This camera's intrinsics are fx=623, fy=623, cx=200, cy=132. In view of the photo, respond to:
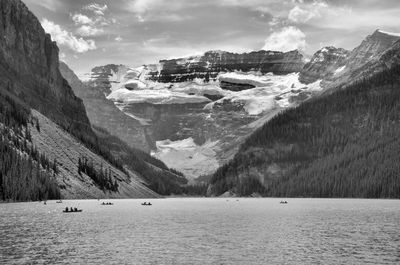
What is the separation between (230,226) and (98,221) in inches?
1259

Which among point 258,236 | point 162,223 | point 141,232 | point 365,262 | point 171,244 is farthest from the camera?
point 162,223

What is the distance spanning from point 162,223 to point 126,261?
2281 inches

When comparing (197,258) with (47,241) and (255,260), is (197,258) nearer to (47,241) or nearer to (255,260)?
(255,260)

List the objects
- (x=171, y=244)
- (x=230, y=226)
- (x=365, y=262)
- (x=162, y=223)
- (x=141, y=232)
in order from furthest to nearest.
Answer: (x=162, y=223) < (x=230, y=226) < (x=141, y=232) < (x=171, y=244) < (x=365, y=262)

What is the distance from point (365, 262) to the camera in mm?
75000

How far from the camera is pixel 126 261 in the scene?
76062 mm

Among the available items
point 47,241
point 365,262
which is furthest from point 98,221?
point 365,262

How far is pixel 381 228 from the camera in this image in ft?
376

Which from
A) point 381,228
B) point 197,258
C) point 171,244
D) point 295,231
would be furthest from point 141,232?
point 381,228

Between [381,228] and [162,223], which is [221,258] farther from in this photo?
[162,223]

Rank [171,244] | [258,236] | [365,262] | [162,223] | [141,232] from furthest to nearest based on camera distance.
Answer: [162,223]
[141,232]
[258,236]
[171,244]
[365,262]

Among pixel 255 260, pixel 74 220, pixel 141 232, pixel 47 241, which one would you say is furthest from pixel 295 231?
pixel 74 220

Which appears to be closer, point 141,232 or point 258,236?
point 258,236

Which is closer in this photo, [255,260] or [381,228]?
[255,260]
